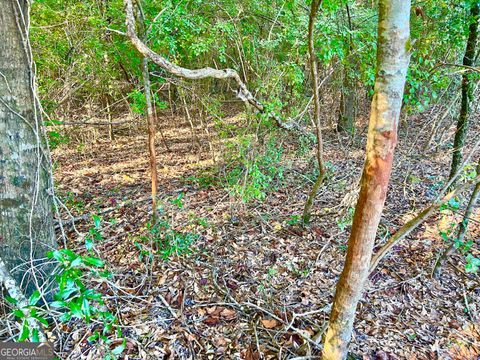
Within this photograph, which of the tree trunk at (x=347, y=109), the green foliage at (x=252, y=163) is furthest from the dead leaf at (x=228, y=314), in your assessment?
the tree trunk at (x=347, y=109)

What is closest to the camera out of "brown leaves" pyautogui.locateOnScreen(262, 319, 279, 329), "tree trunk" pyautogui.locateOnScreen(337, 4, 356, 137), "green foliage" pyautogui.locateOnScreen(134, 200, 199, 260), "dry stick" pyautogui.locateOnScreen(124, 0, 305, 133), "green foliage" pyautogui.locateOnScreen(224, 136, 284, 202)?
"dry stick" pyautogui.locateOnScreen(124, 0, 305, 133)

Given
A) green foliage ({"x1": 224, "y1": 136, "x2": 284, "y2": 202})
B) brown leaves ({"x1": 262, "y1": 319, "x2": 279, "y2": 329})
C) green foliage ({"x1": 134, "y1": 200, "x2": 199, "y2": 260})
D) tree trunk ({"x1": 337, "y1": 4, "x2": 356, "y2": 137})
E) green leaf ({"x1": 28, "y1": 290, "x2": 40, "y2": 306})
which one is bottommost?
brown leaves ({"x1": 262, "y1": 319, "x2": 279, "y2": 329})

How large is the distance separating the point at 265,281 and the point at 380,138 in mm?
1901

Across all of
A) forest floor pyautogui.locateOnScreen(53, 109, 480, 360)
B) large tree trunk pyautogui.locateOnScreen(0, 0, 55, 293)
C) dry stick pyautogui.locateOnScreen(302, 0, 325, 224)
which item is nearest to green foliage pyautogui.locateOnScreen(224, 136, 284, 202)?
forest floor pyautogui.locateOnScreen(53, 109, 480, 360)

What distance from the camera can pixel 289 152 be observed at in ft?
15.6

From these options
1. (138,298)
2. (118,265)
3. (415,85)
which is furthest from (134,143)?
(415,85)

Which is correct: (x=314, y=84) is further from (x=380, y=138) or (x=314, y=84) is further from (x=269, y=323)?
(x=269, y=323)

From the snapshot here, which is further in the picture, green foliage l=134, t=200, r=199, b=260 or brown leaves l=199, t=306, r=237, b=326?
green foliage l=134, t=200, r=199, b=260

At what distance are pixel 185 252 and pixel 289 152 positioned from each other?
2.50 m

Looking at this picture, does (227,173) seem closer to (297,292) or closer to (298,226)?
(298,226)

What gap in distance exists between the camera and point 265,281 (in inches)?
111

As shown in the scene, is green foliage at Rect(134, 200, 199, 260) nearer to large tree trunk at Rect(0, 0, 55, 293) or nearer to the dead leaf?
the dead leaf

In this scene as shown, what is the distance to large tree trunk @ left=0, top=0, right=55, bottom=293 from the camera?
6.42 ft

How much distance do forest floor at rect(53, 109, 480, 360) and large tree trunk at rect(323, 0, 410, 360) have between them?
77 centimetres
